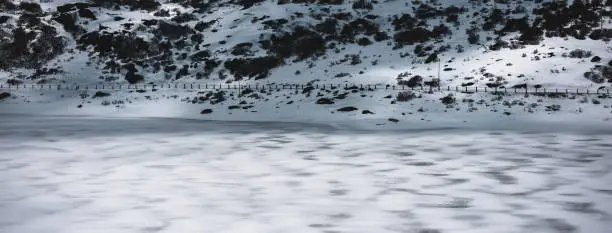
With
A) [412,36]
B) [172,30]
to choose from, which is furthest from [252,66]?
[412,36]

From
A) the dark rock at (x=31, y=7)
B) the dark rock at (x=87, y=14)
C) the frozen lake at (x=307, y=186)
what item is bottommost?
the frozen lake at (x=307, y=186)

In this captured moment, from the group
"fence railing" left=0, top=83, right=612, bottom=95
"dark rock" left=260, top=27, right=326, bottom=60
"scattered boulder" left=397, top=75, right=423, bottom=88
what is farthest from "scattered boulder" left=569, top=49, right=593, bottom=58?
"dark rock" left=260, top=27, right=326, bottom=60

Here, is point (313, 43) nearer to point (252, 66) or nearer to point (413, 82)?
point (252, 66)

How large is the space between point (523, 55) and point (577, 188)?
3204 cm

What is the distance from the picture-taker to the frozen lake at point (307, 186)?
6621mm

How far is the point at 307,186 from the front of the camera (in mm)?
8922

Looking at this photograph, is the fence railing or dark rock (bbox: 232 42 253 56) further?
dark rock (bbox: 232 42 253 56)

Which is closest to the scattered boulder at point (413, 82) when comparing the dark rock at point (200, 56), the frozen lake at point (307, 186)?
the frozen lake at point (307, 186)

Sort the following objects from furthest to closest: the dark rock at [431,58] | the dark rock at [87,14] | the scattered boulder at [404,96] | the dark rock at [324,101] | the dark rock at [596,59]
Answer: the dark rock at [87,14]
the dark rock at [431,58]
the dark rock at [596,59]
the dark rock at [324,101]
the scattered boulder at [404,96]

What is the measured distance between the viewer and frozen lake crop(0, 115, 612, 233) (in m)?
6.62

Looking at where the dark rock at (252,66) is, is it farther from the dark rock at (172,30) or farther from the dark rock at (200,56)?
the dark rock at (172,30)

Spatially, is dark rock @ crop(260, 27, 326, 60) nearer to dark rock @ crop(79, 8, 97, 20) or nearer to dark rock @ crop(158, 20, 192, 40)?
dark rock @ crop(158, 20, 192, 40)

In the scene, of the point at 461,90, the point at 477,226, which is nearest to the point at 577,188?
the point at 477,226

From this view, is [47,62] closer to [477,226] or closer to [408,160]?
[408,160]
